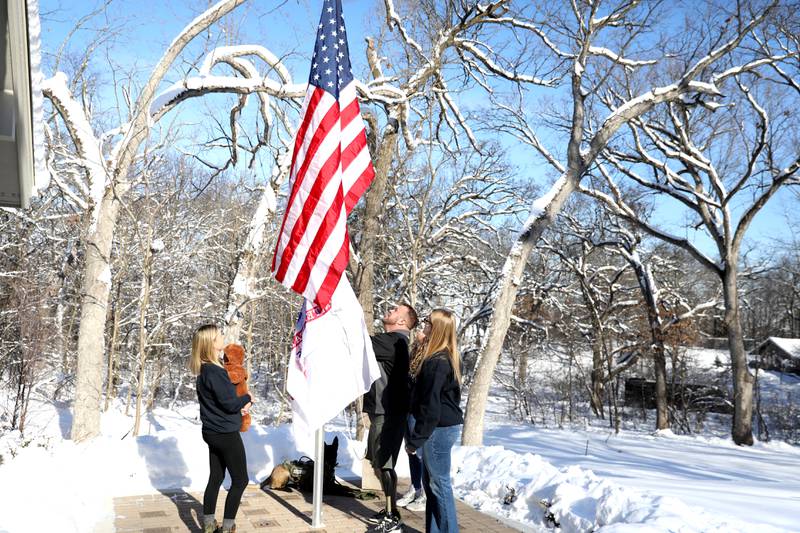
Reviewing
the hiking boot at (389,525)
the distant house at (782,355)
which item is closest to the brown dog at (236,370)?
the hiking boot at (389,525)

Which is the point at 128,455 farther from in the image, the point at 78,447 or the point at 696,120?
the point at 696,120

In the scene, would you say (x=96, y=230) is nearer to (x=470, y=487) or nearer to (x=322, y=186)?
(x=322, y=186)

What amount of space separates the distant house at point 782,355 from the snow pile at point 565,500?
42.4 m

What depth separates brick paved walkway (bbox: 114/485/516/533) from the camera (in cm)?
554

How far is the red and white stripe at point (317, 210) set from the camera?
18.5 ft

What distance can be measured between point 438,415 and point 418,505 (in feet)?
6.59

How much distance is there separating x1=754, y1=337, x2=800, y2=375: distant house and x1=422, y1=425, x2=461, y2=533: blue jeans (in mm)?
44674

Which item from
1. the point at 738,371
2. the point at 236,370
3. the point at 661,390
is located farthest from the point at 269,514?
the point at 661,390

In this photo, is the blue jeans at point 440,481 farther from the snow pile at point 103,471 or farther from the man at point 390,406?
the snow pile at point 103,471

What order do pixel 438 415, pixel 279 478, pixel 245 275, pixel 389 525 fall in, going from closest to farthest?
pixel 438 415, pixel 389 525, pixel 279 478, pixel 245 275

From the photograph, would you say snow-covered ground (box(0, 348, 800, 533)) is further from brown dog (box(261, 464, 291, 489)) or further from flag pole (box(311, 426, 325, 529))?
flag pole (box(311, 426, 325, 529))

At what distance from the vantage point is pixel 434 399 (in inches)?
187

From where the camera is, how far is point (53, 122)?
1194 cm

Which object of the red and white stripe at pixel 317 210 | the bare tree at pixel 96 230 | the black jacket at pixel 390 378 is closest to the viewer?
the red and white stripe at pixel 317 210
